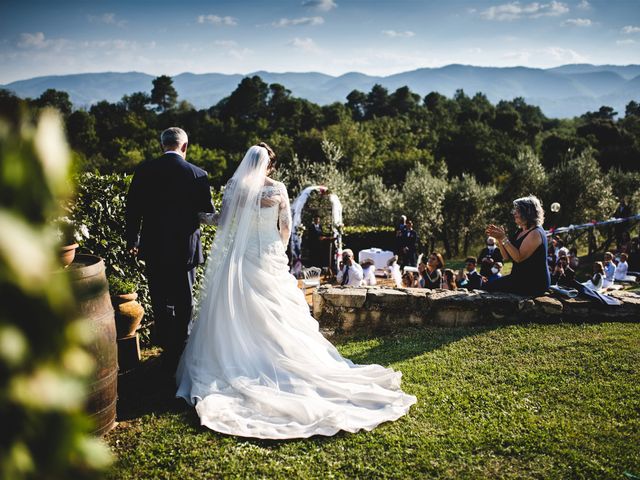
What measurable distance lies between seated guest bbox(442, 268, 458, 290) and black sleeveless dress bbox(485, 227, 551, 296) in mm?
2214

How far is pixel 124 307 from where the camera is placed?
452 cm

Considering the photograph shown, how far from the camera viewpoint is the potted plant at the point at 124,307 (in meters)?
4.51

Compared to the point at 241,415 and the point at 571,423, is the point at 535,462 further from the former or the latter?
the point at 241,415

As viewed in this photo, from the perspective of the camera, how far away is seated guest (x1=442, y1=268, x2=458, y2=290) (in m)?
Result: 8.16

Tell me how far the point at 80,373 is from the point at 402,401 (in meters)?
3.42

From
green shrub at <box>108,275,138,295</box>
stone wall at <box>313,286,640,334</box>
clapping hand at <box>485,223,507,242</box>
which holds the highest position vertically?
clapping hand at <box>485,223,507,242</box>

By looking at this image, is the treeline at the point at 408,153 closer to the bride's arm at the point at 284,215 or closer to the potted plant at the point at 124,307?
the potted plant at the point at 124,307

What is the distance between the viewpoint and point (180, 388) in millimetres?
3992

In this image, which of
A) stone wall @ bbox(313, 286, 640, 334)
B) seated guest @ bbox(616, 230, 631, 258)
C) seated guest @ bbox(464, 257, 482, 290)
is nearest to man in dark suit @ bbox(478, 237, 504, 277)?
seated guest @ bbox(464, 257, 482, 290)

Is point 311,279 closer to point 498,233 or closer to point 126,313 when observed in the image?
point 498,233

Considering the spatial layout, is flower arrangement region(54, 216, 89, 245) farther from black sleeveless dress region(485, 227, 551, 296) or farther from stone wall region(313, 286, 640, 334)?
black sleeveless dress region(485, 227, 551, 296)

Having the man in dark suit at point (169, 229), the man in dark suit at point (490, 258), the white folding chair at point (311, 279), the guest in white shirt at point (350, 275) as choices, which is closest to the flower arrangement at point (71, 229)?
the man in dark suit at point (169, 229)

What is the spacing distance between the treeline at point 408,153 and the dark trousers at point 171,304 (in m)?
15.7

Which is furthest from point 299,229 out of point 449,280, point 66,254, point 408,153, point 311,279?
point 408,153
